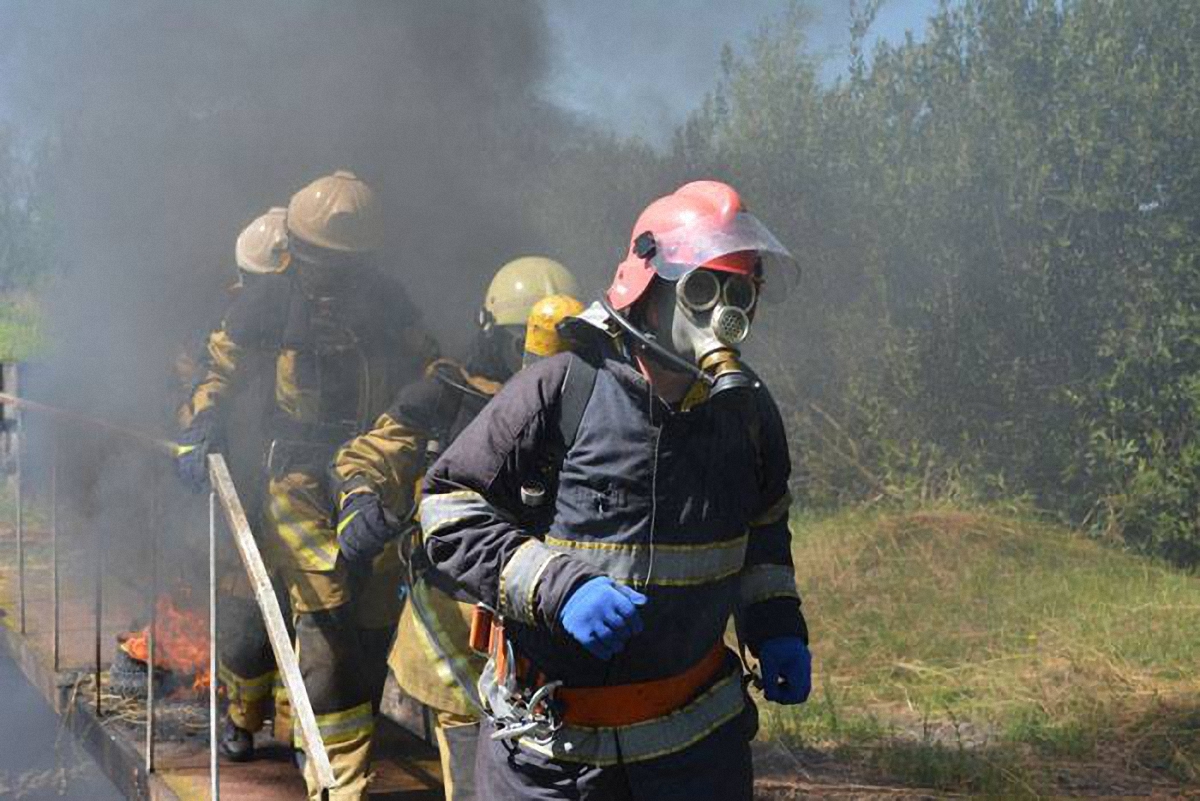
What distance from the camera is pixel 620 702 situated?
2.32 meters

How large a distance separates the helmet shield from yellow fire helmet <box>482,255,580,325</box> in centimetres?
170

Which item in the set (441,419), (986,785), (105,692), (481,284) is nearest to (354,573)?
(441,419)

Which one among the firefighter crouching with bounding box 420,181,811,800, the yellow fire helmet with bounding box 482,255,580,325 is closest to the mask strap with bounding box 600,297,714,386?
the firefighter crouching with bounding box 420,181,811,800

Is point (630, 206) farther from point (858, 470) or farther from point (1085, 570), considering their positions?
point (1085, 570)

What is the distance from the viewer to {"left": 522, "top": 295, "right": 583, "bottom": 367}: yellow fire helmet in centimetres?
364

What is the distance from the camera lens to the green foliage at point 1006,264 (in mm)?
9375

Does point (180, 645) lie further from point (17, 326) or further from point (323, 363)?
point (17, 326)

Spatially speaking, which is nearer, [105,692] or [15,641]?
[105,692]

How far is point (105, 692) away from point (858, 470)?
7026mm

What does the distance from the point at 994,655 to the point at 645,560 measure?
5078 millimetres

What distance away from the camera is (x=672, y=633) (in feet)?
7.59

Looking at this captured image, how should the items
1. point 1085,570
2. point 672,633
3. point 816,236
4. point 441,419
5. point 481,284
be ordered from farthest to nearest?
point 816,236 < point 481,284 < point 1085,570 < point 441,419 < point 672,633

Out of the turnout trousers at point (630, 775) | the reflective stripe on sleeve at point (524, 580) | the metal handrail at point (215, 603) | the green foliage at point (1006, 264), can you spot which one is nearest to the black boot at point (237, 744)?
the metal handrail at point (215, 603)

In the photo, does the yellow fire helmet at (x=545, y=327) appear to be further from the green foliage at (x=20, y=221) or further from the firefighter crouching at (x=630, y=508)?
the green foliage at (x=20, y=221)
